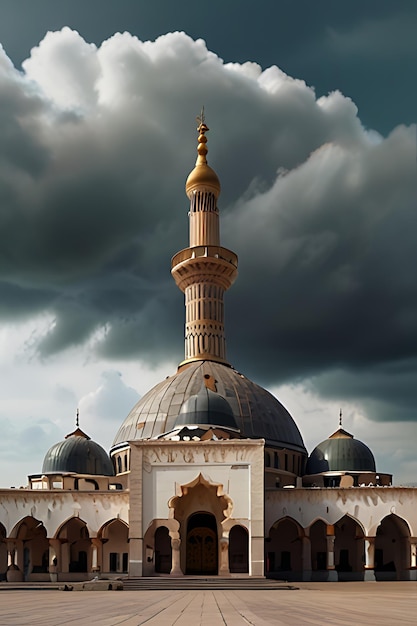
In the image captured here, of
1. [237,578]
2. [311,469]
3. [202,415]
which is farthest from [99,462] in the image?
[237,578]

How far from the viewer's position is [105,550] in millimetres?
57750

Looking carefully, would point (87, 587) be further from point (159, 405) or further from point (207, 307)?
point (207, 307)

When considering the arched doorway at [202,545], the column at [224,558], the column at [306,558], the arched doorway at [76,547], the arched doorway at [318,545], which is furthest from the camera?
the arched doorway at [318,545]

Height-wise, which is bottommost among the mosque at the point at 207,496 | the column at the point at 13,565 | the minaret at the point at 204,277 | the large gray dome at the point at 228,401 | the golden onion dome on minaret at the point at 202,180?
the column at the point at 13,565

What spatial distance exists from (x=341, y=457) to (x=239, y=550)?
1450cm

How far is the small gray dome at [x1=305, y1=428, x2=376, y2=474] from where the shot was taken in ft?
218

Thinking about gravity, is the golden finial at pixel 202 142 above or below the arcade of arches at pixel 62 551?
above

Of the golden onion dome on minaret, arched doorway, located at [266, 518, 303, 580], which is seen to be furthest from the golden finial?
arched doorway, located at [266, 518, 303, 580]

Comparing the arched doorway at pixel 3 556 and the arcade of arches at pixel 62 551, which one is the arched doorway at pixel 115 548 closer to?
the arcade of arches at pixel 62 551

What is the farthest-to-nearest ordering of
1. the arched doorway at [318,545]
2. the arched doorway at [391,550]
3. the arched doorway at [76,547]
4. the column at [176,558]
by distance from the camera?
1. the arched doorway at [318,545]
2. the arched doorway at [76,547]
3. the arched doorway at [391,550]
4. the column at [176,558]

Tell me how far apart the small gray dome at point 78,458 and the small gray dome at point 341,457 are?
55.6ft

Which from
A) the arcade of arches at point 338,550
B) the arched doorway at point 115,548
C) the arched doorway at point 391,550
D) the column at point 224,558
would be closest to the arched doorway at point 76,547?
the arched doorway at point 115,548

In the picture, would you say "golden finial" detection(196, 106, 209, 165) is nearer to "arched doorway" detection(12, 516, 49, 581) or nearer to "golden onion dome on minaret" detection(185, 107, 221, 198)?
"golden onion dome on minaret" detection(185, 107, 221, 198)

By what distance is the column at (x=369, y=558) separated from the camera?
53938mm
